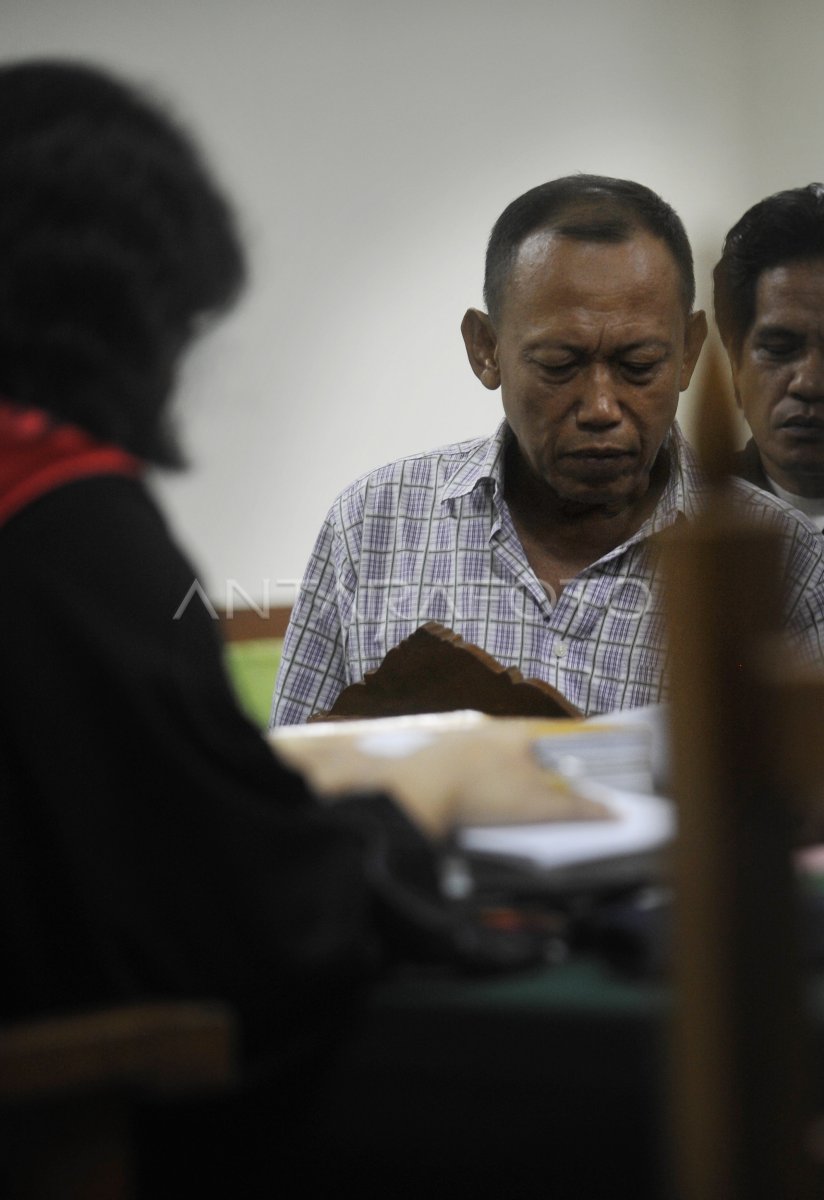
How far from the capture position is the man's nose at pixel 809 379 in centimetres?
188

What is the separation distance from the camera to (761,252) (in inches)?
75.5

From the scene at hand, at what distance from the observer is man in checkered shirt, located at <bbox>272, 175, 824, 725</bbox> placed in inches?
67.6

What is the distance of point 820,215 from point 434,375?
3.52 ft

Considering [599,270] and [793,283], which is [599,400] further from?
[793,283]

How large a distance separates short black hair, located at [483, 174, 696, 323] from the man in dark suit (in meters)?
0.12

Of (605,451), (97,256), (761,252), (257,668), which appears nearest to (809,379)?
(761,252)

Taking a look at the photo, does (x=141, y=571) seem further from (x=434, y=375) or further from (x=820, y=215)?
(x=434, y=375)

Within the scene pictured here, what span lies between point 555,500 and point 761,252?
17.4 inches

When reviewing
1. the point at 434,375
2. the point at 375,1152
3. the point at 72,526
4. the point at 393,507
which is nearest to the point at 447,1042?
the point at 375,1152

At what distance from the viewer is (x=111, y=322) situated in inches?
31.1

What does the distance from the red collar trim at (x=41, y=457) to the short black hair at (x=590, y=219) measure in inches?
44.2

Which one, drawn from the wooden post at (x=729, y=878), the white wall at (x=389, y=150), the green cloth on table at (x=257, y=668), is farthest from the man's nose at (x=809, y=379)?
the wooden post at (x=729, y=878)

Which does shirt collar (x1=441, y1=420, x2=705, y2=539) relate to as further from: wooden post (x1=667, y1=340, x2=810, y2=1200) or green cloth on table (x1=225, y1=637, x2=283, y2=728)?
wooden post (x1=667, y1=340, x2=810, y2=1200)

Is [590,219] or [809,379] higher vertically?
[590,219]
